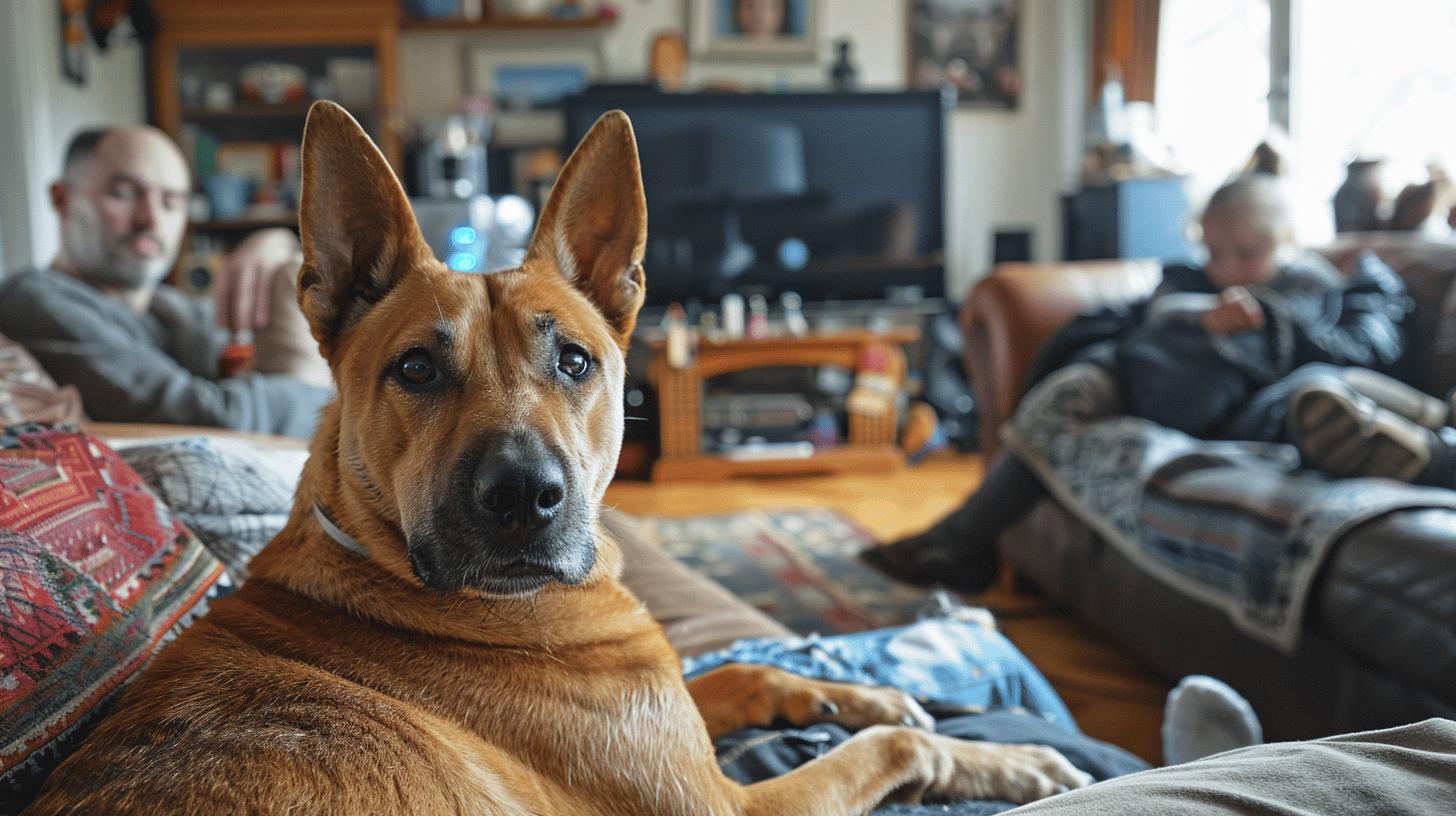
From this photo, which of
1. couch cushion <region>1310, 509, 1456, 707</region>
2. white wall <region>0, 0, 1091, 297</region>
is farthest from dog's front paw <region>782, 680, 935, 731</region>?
white wall <region>0, 0, 1091, 297</region>

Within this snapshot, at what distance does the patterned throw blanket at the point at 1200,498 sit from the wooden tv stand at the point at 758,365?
2.17 m

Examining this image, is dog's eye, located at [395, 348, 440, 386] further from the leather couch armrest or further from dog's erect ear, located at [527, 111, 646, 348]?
the leather couch armrest

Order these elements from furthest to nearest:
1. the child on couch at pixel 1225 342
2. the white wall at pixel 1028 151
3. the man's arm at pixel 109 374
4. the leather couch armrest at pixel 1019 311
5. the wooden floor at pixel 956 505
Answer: the white wall at pixel 1028 151 < the leather couch armrest at pixel 1019 311 < the child on couch at pixel 1225 342 < the wooden floor at pixel 956 505 < the man's arm at pixel 109 374

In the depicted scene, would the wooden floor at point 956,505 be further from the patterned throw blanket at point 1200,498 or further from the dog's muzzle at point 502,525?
the dog's muzzle at point 502,525

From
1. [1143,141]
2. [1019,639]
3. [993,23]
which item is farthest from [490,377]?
[993,23]

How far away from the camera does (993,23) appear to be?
19.7 ft

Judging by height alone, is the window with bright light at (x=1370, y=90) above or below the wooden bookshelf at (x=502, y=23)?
below

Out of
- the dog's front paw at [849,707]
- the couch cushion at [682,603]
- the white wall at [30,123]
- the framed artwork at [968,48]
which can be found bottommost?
the couch cushion at [682,603]

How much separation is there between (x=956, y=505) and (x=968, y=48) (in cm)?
331

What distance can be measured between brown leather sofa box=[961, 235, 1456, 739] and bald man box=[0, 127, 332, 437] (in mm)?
1792

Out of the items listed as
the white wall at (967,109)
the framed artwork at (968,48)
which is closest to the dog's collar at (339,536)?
the white wall at (967,109)

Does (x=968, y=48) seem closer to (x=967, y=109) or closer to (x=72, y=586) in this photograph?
(x=967, y=109)

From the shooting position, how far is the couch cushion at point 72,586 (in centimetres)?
76

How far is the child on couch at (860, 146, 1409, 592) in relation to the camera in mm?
2523
